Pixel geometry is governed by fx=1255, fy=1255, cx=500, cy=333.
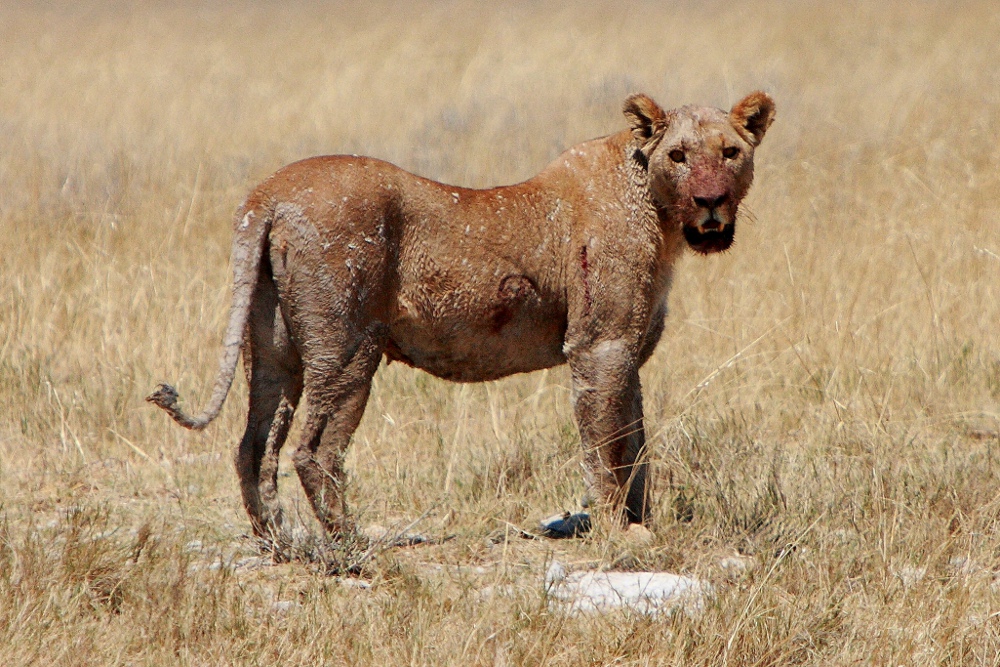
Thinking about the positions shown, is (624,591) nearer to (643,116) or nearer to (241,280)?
(241,280)

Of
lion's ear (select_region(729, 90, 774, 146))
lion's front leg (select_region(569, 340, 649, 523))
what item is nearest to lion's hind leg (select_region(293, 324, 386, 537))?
lion's front leg (select_region(569, 340, 649, 523))

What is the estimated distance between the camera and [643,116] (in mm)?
5547

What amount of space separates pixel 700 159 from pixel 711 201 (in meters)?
0.21

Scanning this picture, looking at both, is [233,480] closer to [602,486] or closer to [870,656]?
[602,486]

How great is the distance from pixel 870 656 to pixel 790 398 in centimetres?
317

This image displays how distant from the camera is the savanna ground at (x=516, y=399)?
4418 mm

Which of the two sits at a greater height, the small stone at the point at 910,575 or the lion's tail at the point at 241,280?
the lion's tail at the point at 241,280

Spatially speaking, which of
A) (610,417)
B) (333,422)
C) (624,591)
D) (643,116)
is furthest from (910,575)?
(333,422)

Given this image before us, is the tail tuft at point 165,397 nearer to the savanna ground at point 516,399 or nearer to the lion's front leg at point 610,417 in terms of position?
the savanna ground at point 516,399

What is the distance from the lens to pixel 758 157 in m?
11.5

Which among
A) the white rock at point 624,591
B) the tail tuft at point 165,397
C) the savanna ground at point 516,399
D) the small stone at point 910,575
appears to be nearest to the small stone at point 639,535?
the savanna ground at point 516,399

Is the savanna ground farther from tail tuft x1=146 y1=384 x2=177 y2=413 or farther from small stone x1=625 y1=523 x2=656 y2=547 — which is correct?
tail tuft x1=146 y1=384 x2=177 y2=413

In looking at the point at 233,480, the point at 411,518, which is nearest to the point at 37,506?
the point at 233,480

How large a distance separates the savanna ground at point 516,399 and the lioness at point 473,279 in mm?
471
